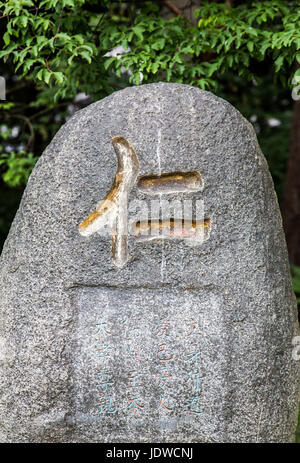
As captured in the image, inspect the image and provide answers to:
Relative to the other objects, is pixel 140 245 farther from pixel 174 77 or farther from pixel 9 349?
pixel 174 77

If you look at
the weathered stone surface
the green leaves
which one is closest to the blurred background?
the green leaves

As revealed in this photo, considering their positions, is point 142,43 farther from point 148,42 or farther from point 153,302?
point 153,302

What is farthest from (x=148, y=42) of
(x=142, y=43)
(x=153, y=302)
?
(x=153, y=302)

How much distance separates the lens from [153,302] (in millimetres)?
2965

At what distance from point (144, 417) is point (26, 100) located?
5.42 m

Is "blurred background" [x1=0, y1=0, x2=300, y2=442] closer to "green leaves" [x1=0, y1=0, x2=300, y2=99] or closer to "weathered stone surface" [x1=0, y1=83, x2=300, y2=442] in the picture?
"green leaves" [x1=0, y1=0, x2=300, y2=99]

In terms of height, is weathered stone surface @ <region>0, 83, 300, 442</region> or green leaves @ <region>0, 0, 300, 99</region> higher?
green leaves @ <region>0, 0, 300, 99</region>

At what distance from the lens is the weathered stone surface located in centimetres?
291

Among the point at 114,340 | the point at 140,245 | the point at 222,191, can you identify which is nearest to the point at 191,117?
the point at 222,191

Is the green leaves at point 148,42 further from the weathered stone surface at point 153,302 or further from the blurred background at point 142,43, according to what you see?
the weathered stone surface at point 153,302

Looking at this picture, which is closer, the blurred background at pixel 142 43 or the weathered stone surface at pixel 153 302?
the weathered stone surface at pixel 153 302

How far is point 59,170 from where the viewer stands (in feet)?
9.76

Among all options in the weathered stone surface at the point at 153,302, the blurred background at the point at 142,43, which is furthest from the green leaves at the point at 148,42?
the weathered stone surface at the point at 153,302

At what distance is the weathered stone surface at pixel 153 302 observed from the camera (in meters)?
2.91
